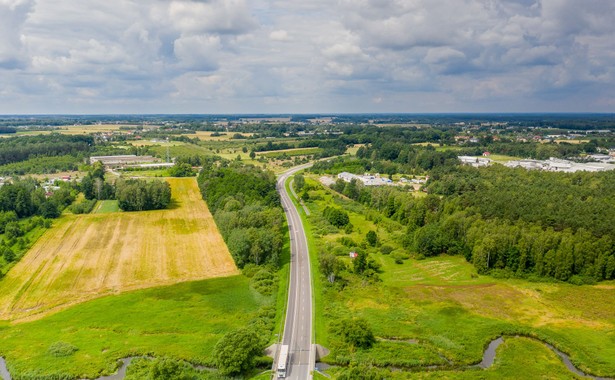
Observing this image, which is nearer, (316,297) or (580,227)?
(316,297)

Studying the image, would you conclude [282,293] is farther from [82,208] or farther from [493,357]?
[82,208]

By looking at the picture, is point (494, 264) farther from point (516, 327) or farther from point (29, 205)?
point (29, 205)

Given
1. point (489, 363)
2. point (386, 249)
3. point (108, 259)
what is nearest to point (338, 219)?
point (386, 249)

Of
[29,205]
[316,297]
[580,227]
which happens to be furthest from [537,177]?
[29,205]

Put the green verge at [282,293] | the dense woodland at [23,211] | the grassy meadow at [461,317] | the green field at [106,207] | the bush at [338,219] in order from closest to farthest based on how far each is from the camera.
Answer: the grassy meadow at [461,317]
the green verge at [282,293]
the dense woodland at [23,211]
the bush at [338,219]
the green field at [106,207]

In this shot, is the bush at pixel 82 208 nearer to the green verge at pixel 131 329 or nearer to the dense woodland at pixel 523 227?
the green verge at pixel 131 329

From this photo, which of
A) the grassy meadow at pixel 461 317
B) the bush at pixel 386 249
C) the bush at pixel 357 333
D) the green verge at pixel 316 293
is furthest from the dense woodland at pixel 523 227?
the bush at pixel 357 333
